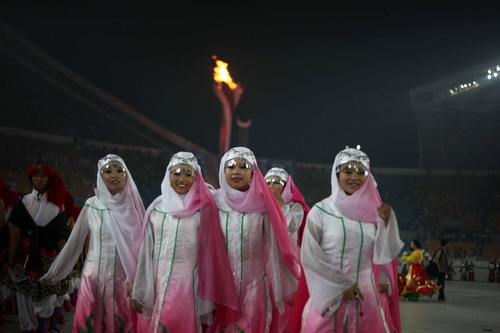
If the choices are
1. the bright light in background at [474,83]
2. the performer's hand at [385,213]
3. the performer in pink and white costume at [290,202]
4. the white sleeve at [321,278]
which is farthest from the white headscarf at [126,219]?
the bright light in background at [474,83]

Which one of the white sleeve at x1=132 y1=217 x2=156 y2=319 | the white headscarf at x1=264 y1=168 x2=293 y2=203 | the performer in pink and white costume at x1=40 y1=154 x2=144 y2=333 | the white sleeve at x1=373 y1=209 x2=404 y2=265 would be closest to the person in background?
the white headscarf at x1=264 y1=168 x2=293 y2=203

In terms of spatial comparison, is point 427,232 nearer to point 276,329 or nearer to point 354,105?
point 354,105

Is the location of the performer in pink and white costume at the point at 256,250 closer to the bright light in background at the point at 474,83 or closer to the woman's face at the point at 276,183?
the woman's face at the point at 276,183

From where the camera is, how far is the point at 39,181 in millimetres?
7047

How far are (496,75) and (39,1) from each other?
21.5 meters

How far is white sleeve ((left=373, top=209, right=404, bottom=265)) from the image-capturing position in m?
4.23

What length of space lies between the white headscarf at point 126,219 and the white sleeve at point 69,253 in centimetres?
24

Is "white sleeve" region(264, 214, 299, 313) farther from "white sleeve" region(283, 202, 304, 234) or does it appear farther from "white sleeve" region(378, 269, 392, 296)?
"white sleeve" region(283, 202, 304, 234)

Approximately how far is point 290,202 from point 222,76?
30.9 m

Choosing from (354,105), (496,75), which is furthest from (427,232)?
(354,105)

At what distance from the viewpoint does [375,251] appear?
4.31m

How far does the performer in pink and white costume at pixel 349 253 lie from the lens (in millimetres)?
4234

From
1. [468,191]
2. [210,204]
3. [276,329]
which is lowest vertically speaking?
[276,329]

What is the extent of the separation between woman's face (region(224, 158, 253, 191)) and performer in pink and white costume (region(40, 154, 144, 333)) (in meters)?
1.05
